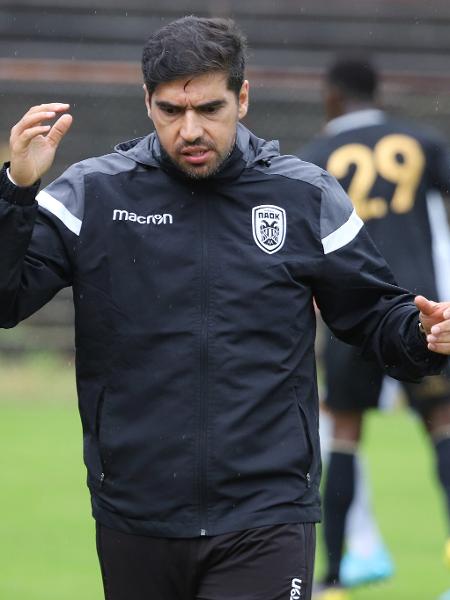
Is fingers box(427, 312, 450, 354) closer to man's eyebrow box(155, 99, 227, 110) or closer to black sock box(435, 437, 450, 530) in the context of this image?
man's eyebrow box(155, 99, 227, 110)

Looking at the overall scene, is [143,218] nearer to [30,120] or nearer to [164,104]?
[164,104]

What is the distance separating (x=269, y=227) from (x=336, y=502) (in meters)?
3.01

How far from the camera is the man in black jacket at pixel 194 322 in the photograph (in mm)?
3682

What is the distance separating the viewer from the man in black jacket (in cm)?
368

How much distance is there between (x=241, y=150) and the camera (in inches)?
151

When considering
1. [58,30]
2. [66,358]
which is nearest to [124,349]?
[66,358]

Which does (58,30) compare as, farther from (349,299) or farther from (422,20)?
(349,299)

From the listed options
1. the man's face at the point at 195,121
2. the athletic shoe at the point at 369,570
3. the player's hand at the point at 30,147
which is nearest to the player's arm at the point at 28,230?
the player's hand at the point at 30,147

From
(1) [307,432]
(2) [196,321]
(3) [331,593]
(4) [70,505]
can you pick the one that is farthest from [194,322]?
(4) [70,505]

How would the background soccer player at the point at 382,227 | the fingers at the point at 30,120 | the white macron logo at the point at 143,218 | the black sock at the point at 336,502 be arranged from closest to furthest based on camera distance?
the fingers at the point at 30,120 < the white macron logo at the point at 143,218 < the black sock at the point at 336,502 < the background soccer player at the point at 382,227

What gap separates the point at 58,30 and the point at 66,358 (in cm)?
466

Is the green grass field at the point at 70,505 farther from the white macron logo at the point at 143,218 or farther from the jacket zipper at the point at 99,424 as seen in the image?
the white macron logo at the point at 143,218

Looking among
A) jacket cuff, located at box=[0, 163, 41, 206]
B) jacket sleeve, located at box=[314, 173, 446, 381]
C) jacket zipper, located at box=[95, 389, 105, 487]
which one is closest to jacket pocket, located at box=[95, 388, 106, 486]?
jacket zipper, located at box=[95, 389, 105, 487]

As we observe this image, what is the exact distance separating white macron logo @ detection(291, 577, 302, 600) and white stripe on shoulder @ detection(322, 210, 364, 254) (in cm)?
84
